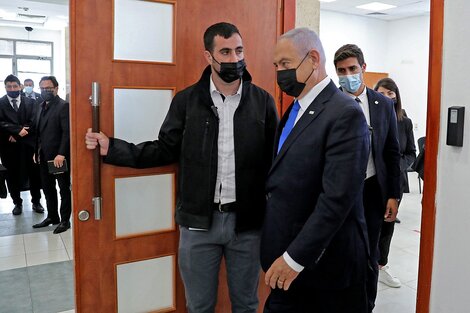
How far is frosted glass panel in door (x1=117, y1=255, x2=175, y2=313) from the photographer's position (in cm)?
208

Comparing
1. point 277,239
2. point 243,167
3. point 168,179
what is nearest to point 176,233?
point 168,179

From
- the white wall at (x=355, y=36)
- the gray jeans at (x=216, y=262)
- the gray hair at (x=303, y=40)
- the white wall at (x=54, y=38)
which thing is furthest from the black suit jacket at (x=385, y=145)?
the white wall at (x=54, y=38)

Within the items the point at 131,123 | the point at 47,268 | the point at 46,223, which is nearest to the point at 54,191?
the point at 46,223

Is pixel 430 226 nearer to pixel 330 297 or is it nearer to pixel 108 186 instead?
pixel 330 297

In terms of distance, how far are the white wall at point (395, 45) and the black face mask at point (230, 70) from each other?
6.77 meters

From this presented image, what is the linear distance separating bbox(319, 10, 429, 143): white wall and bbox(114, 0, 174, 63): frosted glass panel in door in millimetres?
6691

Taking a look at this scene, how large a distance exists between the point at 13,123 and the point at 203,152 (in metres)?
4.41

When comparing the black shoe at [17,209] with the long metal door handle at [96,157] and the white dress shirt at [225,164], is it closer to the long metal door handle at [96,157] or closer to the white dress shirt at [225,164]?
the long metal door handle at [96,157]

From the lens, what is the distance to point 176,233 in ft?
7.16

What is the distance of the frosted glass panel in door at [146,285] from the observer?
208cm

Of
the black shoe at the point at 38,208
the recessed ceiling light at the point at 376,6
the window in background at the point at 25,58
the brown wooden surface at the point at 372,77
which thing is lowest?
the black shoe at the point at 38,208

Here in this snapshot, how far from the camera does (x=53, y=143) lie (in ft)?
14.3

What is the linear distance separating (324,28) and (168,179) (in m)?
7.08

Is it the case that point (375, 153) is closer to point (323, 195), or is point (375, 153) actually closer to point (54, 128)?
point (323, 195)
